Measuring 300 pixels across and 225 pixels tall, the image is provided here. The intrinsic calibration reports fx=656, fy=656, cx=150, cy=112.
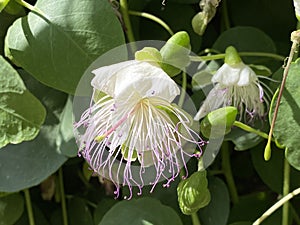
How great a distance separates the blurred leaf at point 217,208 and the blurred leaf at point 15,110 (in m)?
0.24

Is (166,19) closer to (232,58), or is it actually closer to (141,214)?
(232,58)

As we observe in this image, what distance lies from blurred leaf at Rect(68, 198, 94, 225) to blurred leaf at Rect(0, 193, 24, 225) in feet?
0.28

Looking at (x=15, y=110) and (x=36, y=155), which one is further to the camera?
(x=36, y=155)

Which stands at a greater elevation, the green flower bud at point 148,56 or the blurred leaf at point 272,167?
the green flower bud at point 148,56

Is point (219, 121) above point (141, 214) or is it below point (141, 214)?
above

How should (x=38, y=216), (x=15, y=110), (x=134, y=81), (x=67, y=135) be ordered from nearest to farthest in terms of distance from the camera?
(x=134, y=81) → (x=15, y=110) → (x=67, y=135) → (x=38, y=216)

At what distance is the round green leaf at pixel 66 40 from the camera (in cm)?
73

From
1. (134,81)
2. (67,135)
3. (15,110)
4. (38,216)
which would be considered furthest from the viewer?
(38,216)

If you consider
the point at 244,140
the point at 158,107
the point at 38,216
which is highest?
the point at 158,107

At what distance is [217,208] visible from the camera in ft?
2.74

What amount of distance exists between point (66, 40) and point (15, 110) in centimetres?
10

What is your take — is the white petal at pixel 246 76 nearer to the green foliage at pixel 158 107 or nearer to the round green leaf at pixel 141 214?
the green foliage at pixel 158 107

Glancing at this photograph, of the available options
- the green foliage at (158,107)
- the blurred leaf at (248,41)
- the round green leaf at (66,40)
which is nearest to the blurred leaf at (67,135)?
the green foliage at (158,107)

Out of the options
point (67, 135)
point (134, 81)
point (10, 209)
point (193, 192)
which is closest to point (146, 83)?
point (134, 81)
